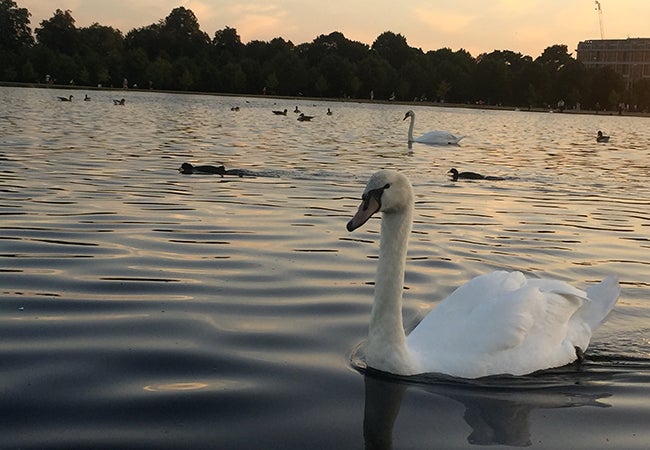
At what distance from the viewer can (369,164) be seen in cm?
2303

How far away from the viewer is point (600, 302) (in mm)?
6992

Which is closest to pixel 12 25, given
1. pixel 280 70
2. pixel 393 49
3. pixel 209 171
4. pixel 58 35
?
pixel 58 35

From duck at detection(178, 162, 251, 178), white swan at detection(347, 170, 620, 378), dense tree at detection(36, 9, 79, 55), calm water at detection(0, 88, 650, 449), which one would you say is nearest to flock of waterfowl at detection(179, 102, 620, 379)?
white swan at detection(347, 170, 620, 378)

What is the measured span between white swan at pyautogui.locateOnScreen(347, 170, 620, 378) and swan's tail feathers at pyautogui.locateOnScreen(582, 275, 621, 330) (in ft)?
2.02

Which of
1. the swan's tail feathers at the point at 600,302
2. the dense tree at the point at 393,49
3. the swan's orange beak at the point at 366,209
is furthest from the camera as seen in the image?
the dense tree at the point at 393,49

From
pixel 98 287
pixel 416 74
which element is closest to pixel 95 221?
pixel 98 287

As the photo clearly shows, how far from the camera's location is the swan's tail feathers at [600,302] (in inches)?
272

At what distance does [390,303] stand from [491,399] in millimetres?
810

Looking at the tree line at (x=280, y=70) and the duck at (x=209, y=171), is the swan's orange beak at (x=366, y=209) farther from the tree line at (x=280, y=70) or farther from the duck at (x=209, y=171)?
the tree line at (x=280, y=70)

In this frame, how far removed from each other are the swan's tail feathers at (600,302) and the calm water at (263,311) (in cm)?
25

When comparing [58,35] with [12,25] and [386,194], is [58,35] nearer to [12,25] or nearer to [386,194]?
[12,25]

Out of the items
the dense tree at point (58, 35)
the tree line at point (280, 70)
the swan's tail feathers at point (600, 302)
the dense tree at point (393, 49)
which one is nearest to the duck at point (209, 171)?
the swan's tail feathers at point (600, 302)

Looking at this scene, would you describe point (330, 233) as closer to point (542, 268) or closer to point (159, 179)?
point (542, 268)

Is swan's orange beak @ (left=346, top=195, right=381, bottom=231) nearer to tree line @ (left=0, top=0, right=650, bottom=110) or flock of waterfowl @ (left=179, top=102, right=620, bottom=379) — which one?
flock of waterfowl @ (left=179, top=102, right=620, bottom=379)
